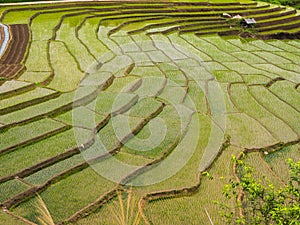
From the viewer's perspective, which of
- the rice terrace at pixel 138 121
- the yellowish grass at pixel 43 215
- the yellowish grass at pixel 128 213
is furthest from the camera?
the rice terrace at pixel 138 121

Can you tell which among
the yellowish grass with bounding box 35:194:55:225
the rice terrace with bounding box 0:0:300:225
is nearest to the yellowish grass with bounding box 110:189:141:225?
the rice terrace with bounding box 0:0:300:225

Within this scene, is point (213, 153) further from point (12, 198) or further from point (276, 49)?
point (276, 49)

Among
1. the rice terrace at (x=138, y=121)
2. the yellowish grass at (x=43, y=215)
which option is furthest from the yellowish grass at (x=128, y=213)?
the yellowish grass at (x=43, y=215)

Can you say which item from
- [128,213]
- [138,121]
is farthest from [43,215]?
[138,121]

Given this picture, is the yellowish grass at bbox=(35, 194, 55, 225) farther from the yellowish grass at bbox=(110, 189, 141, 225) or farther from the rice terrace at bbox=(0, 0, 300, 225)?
the yellowish grass at bbox=(110, 189, 141, 225)

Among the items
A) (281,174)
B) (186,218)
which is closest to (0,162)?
(186,218)

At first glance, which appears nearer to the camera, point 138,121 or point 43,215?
point 43,215

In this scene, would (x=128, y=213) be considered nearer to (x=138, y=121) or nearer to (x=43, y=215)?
(x=43, y=215)

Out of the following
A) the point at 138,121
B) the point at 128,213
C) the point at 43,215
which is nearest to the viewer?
the point at 43,215

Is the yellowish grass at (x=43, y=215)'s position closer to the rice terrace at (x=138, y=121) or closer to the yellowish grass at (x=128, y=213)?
the rice terrace at (x=138, y=121)

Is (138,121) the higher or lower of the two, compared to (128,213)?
higher
